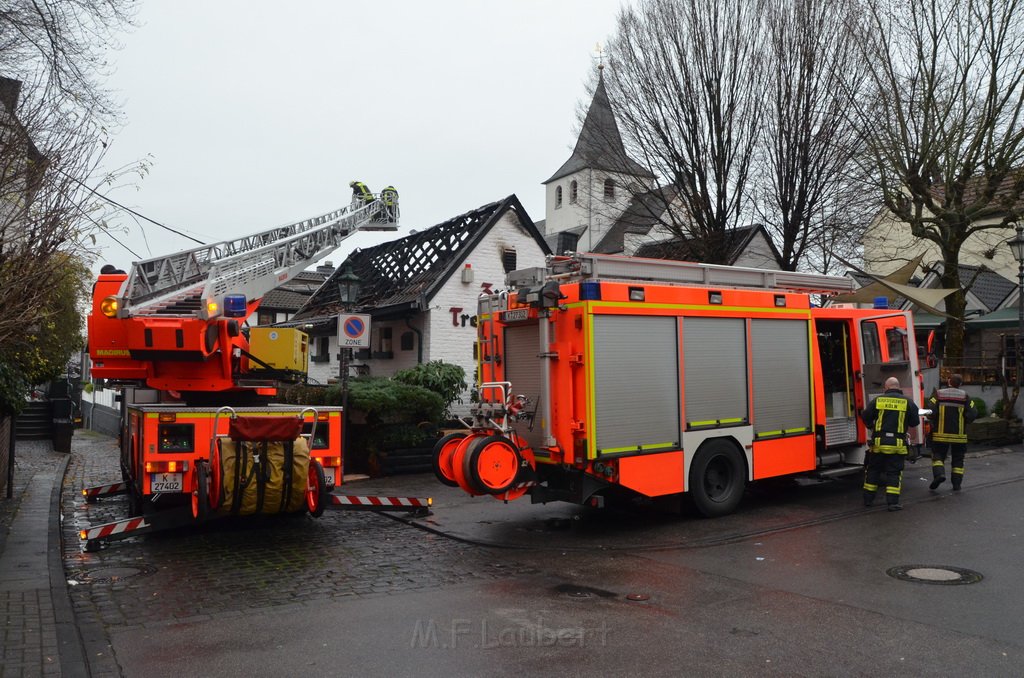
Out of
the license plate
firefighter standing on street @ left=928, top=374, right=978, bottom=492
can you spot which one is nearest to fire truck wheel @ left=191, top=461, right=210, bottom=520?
the license plate

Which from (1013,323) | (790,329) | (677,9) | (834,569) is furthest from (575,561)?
(1013,323)

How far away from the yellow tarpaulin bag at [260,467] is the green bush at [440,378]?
8.76 meters

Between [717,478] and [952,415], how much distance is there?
12.1ft

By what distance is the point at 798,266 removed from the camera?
21.0m

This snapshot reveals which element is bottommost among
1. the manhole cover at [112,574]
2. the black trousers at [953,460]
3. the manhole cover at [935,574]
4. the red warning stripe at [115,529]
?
the manhole cover at [935,574]

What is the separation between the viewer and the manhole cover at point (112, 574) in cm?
733

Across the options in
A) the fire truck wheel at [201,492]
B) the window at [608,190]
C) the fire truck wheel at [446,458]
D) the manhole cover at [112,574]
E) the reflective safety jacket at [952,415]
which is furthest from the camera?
the window at [608,190]

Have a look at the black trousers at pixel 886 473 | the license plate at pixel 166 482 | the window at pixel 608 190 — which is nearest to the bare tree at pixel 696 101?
the window at pixel 608 190

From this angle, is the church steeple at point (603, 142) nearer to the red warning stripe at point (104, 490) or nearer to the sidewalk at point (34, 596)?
the red warning stripe at point (104, 490)

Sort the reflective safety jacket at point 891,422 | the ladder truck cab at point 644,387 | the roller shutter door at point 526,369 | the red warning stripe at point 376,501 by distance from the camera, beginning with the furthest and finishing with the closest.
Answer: the reflective safety jacket at point 891,422 → the red warning stripe at point 376,501 → the roller shutter door at point 526,369 → the ladder truck cab at point 644,387

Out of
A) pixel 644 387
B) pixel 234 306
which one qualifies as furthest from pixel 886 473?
pixel 234 306

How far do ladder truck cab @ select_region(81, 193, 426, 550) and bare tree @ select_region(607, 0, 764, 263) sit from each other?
10.8 meters

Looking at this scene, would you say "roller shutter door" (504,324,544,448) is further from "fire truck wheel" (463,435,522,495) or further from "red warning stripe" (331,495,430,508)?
"red warning stripe" (331,495,430,508)

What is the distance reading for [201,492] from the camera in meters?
7.78
